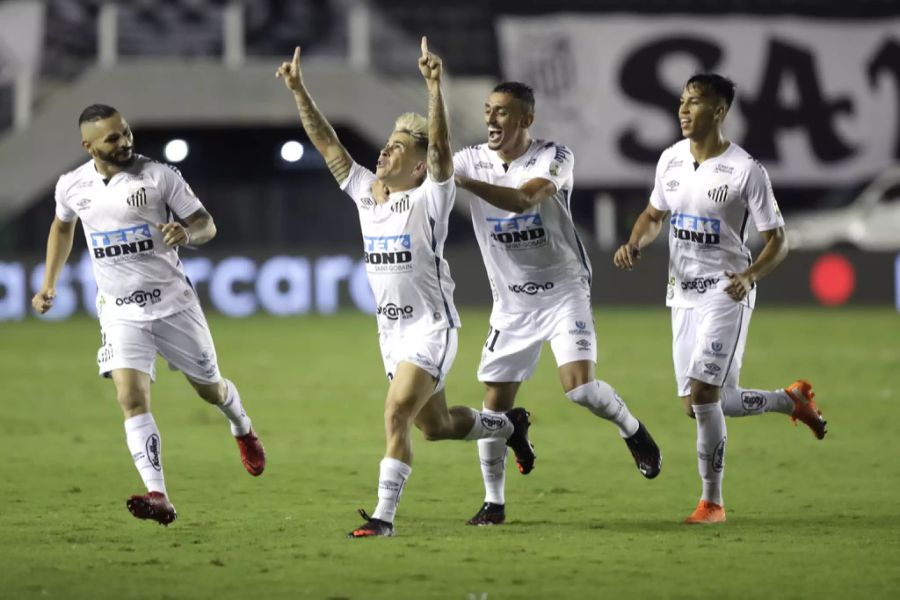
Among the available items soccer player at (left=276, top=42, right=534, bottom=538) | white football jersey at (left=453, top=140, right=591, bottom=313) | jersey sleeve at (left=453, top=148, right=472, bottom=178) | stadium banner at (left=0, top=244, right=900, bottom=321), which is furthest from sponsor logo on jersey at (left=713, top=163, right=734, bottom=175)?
stadium banner at (left=0, top=244, right=900, bottom=321)

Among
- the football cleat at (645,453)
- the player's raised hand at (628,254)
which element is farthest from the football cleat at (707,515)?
the player's raised hand at (628,254)

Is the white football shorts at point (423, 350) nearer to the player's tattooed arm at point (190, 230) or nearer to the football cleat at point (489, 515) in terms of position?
the football cleat at point (489, 515)

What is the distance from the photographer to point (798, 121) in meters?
30.7

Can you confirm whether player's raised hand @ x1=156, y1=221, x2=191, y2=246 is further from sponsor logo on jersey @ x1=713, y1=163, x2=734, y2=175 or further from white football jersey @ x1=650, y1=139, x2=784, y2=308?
sponsor logo on jersey @ x1=713, y1=163, x2=734, y2=175

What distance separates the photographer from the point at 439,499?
Answer: 10195mm

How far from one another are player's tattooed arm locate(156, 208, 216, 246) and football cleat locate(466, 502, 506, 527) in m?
2.03

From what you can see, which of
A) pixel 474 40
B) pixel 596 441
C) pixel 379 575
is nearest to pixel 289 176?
pixel 474 40

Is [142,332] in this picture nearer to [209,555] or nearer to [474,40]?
[209,555]

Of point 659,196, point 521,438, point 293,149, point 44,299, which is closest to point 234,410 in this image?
point 44,299

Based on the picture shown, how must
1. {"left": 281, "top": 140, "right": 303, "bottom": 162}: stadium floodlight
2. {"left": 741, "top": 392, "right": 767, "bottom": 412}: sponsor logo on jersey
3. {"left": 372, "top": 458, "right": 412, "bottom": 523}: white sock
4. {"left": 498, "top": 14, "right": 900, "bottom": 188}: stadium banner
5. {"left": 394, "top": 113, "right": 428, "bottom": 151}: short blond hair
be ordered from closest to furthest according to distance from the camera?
1. {"left": 372, "top": 458, "right": 412, "bottom": 523}: white sock
2. {"left": 394, "top": 113, "right": 428, "bottom": 151}: short blond hair
3. {"left": 741, "top": 392, "right": 767, "bottom": 412}: sponsor logo on jersey
4. {"left": 281, "top": 140, "right": 303, "bottom": 162}: stadium floodlight
5. {"left": 498, "top": 14, "right": 900, "bottom": 188}: stadium banner

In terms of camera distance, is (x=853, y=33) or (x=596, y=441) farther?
(x=853, y=33)

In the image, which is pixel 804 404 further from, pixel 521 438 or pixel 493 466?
pixel 493 466

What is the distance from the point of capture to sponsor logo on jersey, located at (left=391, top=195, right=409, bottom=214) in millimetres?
8633

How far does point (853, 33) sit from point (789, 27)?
3.71ft
